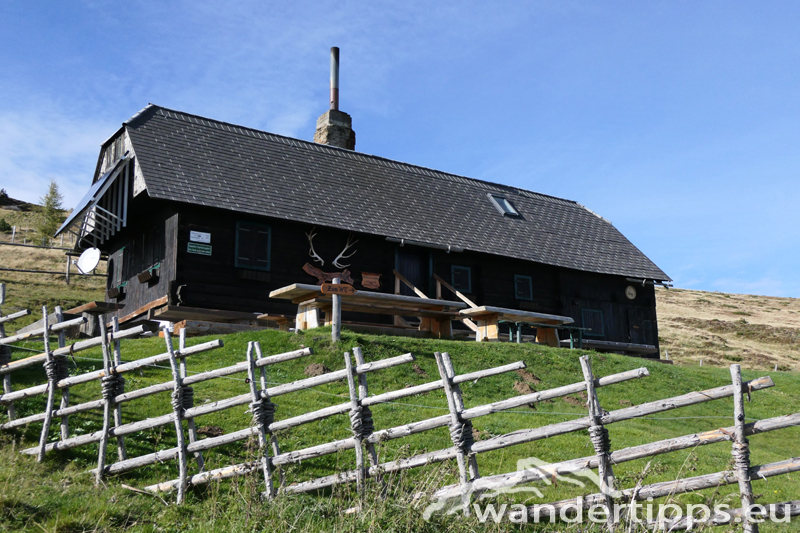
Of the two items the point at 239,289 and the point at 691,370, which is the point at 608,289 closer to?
the point at 691,370

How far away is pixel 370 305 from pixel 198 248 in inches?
212

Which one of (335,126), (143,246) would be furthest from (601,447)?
(335,126)

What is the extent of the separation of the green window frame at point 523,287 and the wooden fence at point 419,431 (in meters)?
16.7

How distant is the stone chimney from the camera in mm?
26969

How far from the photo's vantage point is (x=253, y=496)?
6867 millimetres

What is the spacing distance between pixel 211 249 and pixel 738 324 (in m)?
43.9

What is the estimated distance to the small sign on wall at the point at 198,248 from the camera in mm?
18719

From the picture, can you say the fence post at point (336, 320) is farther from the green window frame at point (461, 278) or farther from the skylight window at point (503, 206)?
the skylight window at point (503, 206)

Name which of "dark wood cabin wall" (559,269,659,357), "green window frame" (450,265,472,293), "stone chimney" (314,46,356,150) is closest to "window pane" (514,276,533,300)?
"dark wood cabin wall" (559,269,659,357)

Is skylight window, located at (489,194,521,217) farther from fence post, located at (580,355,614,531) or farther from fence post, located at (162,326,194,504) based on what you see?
fence post, located at (580,355,614,531)

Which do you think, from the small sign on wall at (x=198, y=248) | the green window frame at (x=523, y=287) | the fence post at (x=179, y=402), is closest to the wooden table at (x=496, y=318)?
the green window frame at (x=523, y=287)

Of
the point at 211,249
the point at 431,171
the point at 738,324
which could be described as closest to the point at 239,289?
the point at 211,249

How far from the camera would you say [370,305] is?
16.7 meters

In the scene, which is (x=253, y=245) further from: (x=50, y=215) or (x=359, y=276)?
(x=50, y=215)
